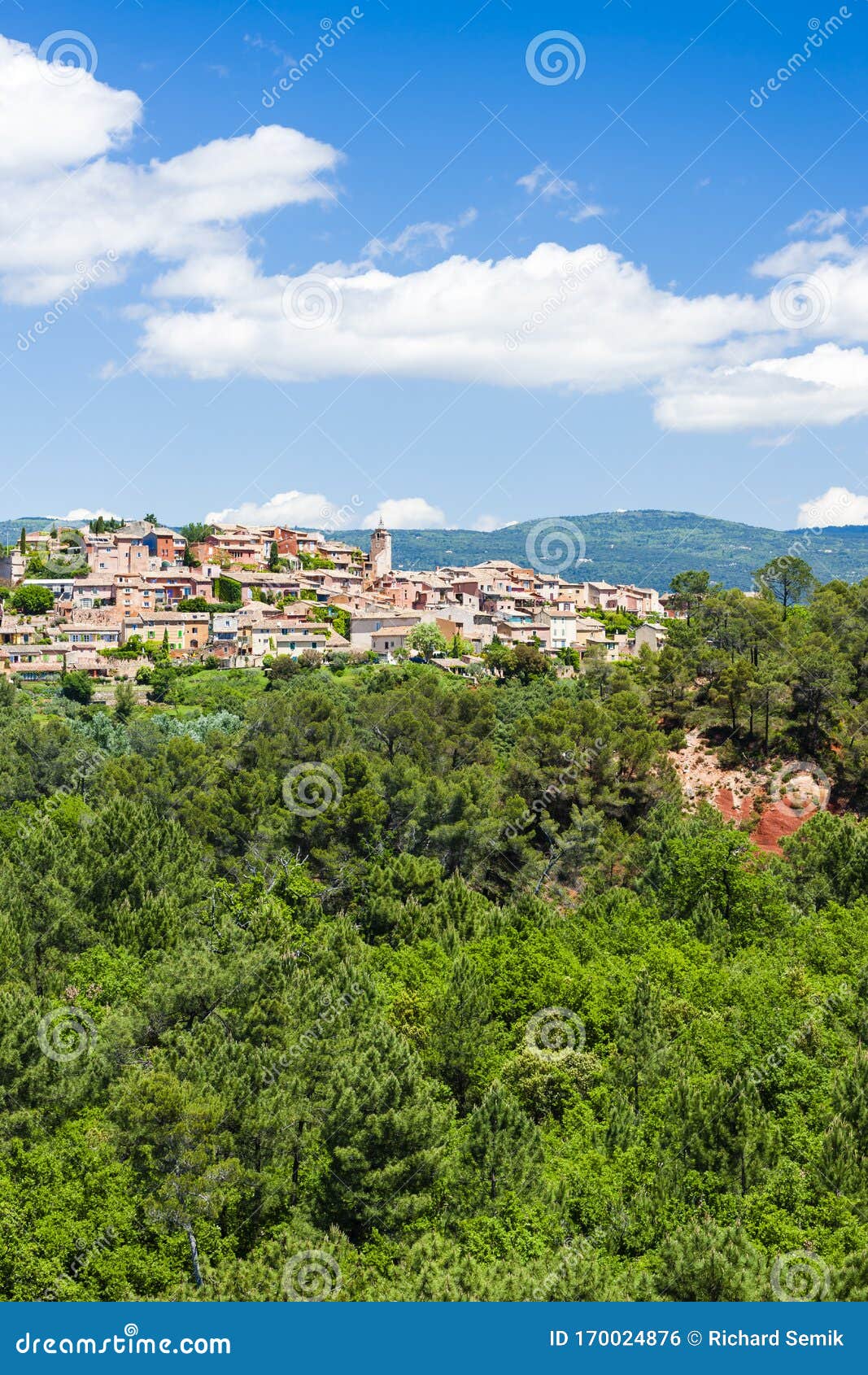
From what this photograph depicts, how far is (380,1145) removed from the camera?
56.5 feet

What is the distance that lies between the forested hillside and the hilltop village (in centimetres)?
3477

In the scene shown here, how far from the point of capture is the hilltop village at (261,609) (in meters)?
83.6

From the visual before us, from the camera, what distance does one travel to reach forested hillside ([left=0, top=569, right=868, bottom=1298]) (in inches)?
608

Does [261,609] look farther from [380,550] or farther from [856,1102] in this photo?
[856,1102]

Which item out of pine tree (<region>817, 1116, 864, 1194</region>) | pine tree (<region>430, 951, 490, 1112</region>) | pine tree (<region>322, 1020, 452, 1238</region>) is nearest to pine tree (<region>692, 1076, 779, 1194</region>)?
pine tree (<region>817, 1116, 864, 1194</region>)


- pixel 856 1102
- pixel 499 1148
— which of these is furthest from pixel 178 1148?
pixel 856 1102

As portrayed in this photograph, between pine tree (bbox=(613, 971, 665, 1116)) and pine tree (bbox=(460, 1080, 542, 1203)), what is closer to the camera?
pine tree (bbox=(460, 1080, 542, 1203))

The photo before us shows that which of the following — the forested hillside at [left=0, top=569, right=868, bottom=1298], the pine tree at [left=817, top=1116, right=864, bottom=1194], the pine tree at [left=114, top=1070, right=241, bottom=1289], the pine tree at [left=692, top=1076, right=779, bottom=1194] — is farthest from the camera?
the pine tree at [left=692, top=1076, right=779, bottom=1194]

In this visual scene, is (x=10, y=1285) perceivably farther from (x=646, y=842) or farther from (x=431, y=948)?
(x=646, y=842)

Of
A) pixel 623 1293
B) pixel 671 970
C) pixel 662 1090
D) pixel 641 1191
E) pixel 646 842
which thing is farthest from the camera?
pixel 646 842

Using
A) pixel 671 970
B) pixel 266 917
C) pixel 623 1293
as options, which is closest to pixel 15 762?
pixel 266 917

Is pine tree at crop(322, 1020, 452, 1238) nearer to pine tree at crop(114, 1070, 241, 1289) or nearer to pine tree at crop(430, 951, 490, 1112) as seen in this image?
pine tree at crop(114, 1070, 241, 1289)

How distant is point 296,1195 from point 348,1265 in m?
3.08

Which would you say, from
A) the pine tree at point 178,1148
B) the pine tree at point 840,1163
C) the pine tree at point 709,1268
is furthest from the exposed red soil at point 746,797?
the pine tree at point 709,1268
